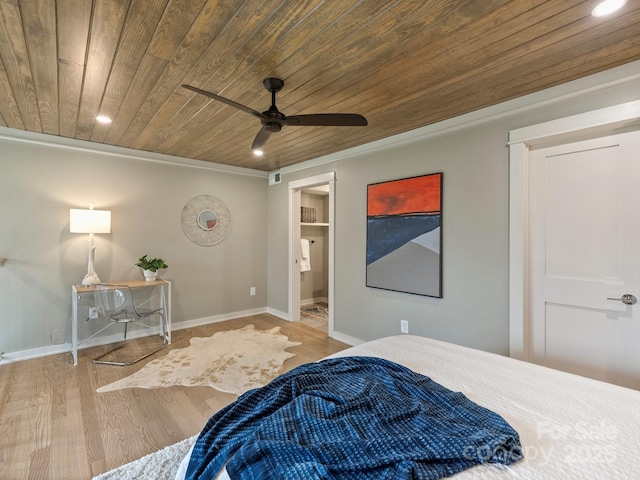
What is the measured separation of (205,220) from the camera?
4.42 metres

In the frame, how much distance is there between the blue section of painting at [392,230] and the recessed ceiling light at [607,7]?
5.43ft

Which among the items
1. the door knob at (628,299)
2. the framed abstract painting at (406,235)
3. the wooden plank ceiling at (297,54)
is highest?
the wooden plank ceiling at (297,54)

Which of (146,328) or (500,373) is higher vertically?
(500,373)

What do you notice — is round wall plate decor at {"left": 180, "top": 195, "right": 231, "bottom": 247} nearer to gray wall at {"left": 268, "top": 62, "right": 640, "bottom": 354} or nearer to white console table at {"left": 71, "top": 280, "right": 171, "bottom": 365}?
white console table at {"left": 71, "top": 280, "right": 171, "bottom": 365}

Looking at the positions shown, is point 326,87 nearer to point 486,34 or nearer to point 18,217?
point 486,34

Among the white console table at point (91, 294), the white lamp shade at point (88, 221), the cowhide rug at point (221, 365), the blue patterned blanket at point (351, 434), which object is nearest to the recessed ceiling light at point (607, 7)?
the blue patterned blanket at point (351, 434)

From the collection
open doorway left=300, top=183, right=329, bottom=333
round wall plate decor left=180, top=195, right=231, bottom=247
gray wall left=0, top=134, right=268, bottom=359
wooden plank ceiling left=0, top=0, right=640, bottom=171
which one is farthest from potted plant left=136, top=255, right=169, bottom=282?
open doorway left=300, top=183, right=329, bottom=333

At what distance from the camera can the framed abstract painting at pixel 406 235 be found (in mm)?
2863

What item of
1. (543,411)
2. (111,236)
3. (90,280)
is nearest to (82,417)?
(90,280)

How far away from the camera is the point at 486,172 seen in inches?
100.0


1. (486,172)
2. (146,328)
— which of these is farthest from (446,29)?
(146,328)

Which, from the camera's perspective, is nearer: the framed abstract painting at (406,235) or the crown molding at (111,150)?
the framed abstract painting at (406,235)

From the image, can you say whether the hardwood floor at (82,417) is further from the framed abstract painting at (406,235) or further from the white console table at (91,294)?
the framed abstract painting at (406,235)

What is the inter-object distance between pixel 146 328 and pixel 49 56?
10.4ft
